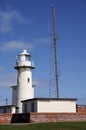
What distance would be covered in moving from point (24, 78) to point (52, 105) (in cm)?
861

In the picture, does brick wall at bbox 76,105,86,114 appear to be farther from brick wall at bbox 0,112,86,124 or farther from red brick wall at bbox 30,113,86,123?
red brick wall at bbox 30,113,86,123

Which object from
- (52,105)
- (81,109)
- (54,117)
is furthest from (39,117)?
(81,109)

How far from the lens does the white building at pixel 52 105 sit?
3675 centimetres

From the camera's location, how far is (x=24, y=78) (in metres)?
44.8

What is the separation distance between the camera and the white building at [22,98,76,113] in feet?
121

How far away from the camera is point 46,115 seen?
33812mm

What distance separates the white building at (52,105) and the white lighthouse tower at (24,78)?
20.4ft

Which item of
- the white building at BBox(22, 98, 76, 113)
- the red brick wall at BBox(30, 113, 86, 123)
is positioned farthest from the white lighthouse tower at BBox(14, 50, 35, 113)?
the red brick wall at BBox(30, 113, 86, 123)

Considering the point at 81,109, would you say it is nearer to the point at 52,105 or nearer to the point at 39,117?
the point at 52,105

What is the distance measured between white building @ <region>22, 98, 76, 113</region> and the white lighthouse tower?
20.4ft

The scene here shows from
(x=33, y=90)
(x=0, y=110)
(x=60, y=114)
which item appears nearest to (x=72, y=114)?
(x=60, y=114)

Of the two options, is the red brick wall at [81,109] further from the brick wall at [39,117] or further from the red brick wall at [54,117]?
the red brick wall at [54,117]

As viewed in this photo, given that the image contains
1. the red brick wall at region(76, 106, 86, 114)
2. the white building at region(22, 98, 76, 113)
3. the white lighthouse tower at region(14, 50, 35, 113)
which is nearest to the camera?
the white building at region(22, 98, 76, 113)

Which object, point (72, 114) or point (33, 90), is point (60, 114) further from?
point (33, 90)
